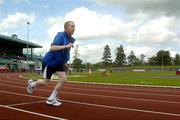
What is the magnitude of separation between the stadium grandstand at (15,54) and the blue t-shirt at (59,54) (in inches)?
3041

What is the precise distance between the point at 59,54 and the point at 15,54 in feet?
322

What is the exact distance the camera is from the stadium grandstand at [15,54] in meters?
88.7

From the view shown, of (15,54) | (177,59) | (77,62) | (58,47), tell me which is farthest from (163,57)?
(58,47)

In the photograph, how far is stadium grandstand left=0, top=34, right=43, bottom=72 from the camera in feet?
291

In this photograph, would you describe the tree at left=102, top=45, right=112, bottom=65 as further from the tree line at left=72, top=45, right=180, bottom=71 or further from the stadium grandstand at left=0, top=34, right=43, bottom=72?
the stadium grandstand at left=0, top=34, right=43, bottom=72

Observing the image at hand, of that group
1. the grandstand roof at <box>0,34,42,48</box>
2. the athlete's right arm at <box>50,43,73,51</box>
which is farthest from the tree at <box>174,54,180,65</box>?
the athlete's right arm at <box>50,43,73,51</box>

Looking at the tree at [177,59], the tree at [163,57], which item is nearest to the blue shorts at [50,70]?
the tree at [163,57]

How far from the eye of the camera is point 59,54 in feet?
28.9

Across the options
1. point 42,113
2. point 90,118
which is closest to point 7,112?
Result: point 42,113

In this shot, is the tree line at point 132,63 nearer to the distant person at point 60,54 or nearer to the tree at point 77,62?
the tree at point 77,62

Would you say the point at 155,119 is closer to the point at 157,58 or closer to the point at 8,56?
the point at 8,56

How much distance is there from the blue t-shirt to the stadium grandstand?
253ft

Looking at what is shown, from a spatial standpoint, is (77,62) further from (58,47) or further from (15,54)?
(58,47)

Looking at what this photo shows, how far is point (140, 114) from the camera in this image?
7.84 meters
